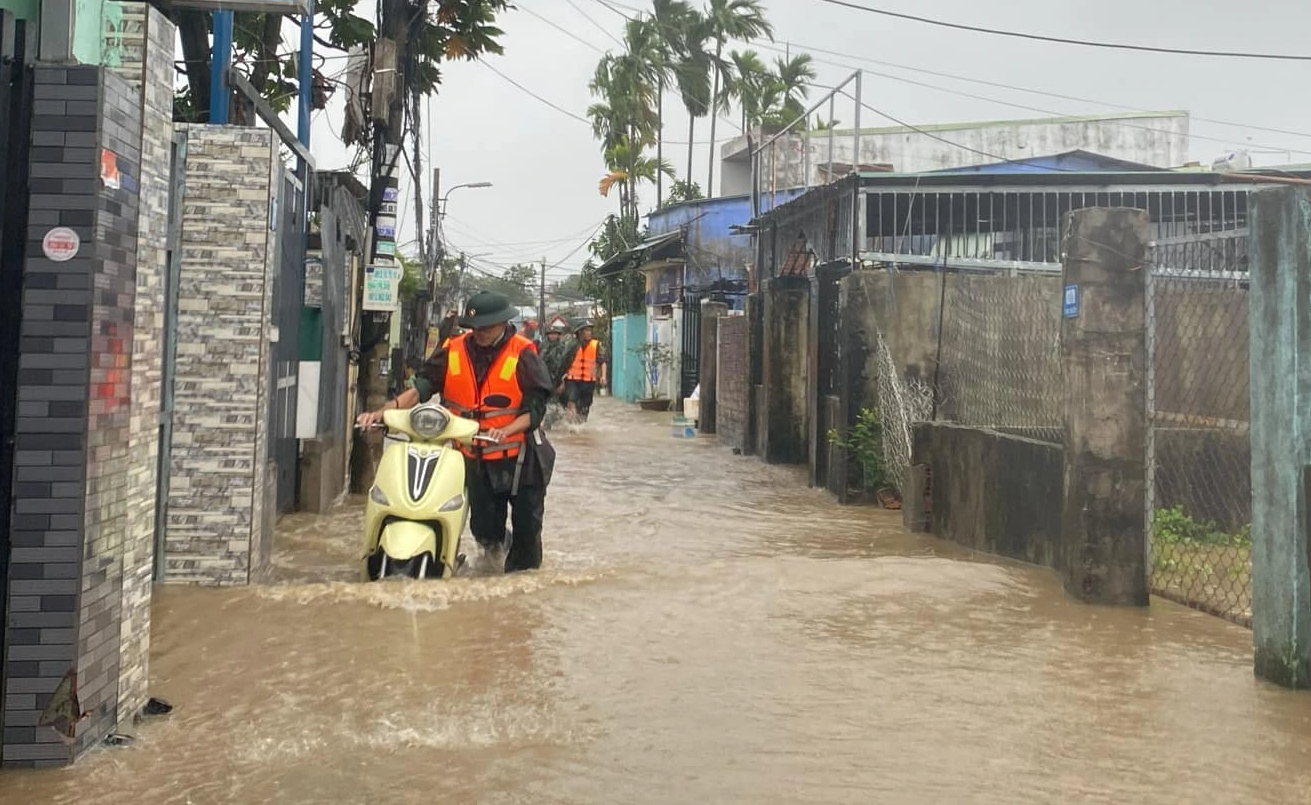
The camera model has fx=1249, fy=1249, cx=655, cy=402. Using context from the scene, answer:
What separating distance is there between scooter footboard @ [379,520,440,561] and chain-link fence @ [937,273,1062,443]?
4.24 meters

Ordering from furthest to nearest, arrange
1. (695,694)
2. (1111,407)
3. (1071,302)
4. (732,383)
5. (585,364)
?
1. (585,364)
2. (732,383)
3. (1071,302)
4. (1111,407)
5. (695,694)

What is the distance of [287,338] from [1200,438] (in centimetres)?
659

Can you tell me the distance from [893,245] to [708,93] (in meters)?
25.5

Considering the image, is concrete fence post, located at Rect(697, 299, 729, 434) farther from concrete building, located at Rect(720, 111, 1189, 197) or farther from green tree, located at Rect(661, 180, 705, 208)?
green tree, located at Rect(661, 180, 705, 208)

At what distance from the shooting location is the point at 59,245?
147 inches

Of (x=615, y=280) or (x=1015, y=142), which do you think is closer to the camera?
(x=1015, y=142)

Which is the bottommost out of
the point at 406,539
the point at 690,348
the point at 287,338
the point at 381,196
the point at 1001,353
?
the point at 406,539

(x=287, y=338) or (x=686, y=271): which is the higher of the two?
(x=686, y=271)

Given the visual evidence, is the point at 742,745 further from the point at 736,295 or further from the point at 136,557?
the point at 736,295

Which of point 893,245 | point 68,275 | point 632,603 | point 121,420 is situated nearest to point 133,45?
point 68,275

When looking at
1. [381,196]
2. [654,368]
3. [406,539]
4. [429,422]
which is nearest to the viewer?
[406,539]

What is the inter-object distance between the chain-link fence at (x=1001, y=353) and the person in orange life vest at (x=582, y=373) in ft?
32.6

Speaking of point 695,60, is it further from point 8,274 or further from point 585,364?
point 8,274

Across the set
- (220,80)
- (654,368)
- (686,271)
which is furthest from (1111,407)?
(654,368)
